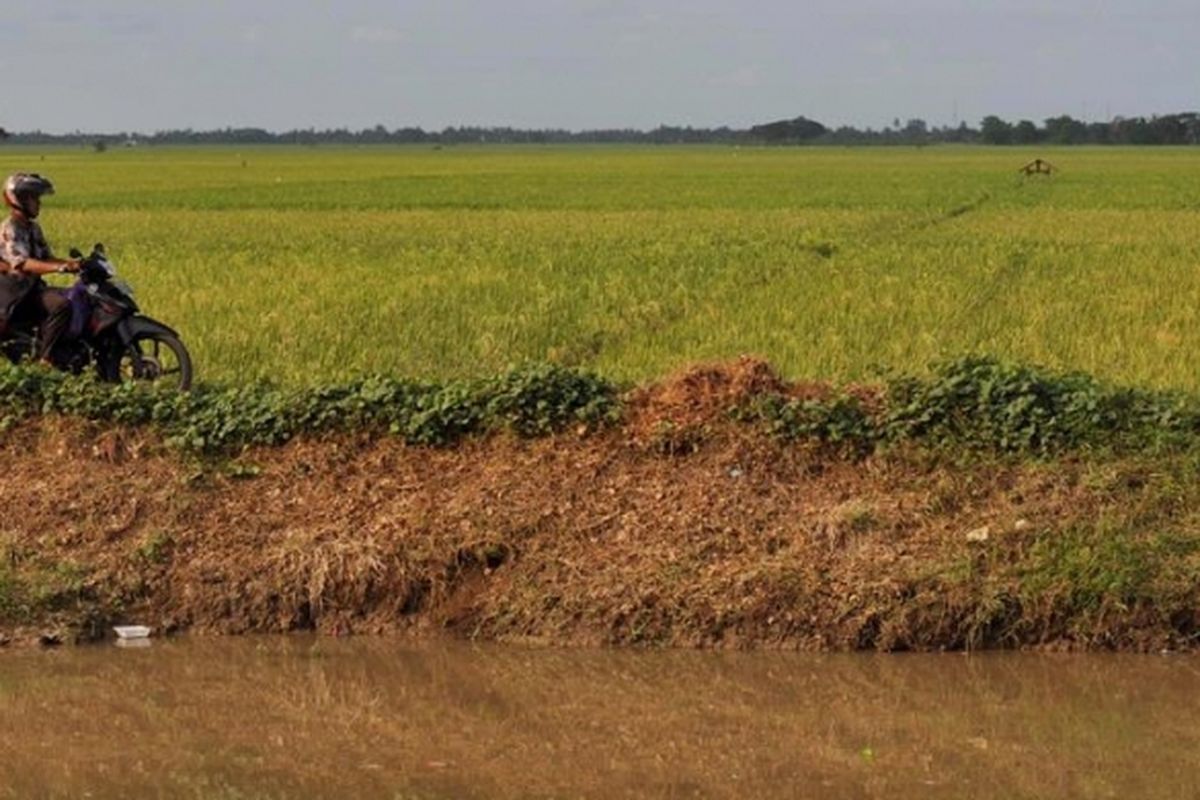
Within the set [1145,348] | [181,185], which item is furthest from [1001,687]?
[181,185]

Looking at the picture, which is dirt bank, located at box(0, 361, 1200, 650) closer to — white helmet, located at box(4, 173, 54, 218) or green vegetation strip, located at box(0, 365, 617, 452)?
green vegetation strip, located at box(0, 365, 617, 452)

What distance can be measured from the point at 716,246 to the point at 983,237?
4.48 metres

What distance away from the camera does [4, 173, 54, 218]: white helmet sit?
28.9 ft

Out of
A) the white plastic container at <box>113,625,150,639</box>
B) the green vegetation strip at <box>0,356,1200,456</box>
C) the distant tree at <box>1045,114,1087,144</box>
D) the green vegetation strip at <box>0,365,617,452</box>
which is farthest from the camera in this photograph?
the distant tree at <box>1045,114,1087,144</box>

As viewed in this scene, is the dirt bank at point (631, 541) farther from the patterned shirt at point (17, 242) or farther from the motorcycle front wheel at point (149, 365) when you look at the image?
the patterned shirt at point (17, 242)

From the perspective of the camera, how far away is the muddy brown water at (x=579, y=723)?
16.8ft

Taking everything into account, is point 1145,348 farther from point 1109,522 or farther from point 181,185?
point 181,185

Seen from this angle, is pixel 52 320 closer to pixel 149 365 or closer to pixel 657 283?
pixel 149 365

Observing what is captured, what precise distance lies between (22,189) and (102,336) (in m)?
0.88

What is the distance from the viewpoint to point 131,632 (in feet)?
22.5

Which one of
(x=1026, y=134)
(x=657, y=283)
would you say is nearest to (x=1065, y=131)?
(x=1026, y=134)

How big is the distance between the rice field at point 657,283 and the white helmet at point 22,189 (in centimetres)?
169

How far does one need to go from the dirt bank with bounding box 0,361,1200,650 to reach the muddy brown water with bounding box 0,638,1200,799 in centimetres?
20

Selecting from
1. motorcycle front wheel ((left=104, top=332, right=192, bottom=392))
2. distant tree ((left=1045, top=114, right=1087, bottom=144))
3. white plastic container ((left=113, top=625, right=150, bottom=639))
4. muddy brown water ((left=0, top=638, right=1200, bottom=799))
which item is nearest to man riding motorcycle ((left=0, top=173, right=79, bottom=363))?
motorcycle front wheel ((left=104, top=332, right=192, bottom=392))
